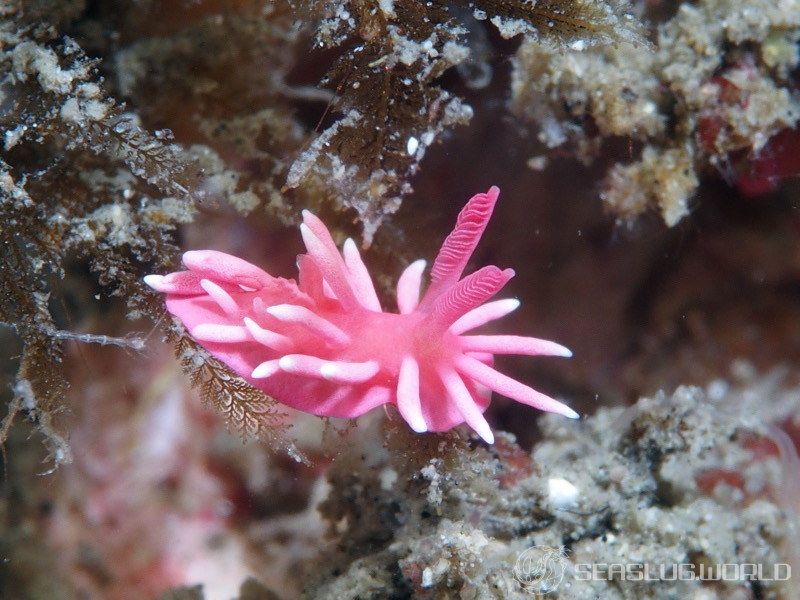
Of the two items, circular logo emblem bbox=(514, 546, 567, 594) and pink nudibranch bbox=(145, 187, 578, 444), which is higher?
pink nudibranch bbox=(145, 187, 578, 444)

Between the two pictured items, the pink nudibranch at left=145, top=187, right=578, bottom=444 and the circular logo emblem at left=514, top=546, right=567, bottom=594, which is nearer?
the pink nudibranch at left=145, top=187, right=578, bottom=444

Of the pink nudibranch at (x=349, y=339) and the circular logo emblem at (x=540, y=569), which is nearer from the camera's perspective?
the pink nudibranch at (x=349, y=339)

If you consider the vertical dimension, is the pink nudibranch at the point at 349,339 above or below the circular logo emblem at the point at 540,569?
above

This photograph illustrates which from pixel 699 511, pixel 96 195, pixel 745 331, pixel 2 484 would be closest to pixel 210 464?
pixel 2 484

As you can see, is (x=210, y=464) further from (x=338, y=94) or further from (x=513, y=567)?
(x=338, y=94)

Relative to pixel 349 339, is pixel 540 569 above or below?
below
